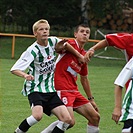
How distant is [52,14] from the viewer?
1090 inches

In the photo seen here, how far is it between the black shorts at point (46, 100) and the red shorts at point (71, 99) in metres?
0.20

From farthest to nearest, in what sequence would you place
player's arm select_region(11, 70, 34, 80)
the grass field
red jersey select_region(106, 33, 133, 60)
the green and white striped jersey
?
the grass field → the green and white striped jersey → player's arm select_region(11, 70, 34, 80) → red jersey select_region(106, 33, 133, 60)

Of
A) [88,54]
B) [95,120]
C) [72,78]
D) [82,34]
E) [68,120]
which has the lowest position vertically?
[95,120]

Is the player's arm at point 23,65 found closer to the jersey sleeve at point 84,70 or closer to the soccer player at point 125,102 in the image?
the jersey sleeve at point 84,70

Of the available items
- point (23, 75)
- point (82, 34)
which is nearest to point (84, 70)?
point (82, 34)

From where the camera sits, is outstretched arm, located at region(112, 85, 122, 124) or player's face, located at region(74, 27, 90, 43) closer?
outstretched arm, located at region(112, 85, 122, 124)

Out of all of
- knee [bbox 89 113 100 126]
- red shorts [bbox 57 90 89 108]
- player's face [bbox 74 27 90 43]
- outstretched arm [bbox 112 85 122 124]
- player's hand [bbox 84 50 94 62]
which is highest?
player's face [bbox 74 27 90 43]

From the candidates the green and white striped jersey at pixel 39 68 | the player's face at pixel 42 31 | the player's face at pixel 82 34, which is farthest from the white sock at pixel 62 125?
the player's face at pixel 82 34

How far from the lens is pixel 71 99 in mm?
8328

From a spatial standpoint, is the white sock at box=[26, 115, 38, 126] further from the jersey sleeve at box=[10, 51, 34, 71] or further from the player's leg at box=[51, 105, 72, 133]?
the jersey sleeve at box=[10, 51, 34, 71]

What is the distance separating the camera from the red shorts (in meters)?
8.29

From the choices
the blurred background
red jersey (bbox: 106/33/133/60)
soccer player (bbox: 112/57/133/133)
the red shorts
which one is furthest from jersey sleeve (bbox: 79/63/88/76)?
the blurred background

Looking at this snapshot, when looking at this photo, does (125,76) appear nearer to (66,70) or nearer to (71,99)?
(71,99)

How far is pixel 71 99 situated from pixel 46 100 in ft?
1.37
